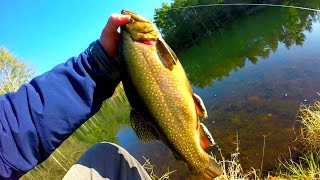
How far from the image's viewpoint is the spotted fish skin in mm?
2504

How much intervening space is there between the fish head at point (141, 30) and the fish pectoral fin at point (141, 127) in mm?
523

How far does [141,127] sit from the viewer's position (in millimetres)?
2641

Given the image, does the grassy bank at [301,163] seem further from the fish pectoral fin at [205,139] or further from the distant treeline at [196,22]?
the distant treeline at [196,22]

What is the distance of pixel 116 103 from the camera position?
106 ft

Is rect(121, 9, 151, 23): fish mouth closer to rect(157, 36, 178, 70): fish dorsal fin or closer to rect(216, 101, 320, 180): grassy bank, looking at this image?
rect(157, 36, 178, 70): fish dorsal fin

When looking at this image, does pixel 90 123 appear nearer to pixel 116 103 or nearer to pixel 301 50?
pixel 116 103

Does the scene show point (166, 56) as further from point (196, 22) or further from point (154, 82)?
point (196, 22)

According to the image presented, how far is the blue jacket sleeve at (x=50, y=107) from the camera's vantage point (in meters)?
2.27

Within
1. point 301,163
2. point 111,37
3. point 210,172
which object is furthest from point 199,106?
point 301,163

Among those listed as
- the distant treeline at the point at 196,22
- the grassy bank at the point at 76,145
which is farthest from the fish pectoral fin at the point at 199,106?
the distant treeline at the point at 196,22

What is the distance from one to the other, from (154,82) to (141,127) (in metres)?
0.35

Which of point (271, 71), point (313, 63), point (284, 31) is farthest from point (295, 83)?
point (284, 31)

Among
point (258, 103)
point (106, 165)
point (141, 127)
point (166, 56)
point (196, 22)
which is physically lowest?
point (196, 22)

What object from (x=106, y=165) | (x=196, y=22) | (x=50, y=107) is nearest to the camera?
(x=50, y=107)
